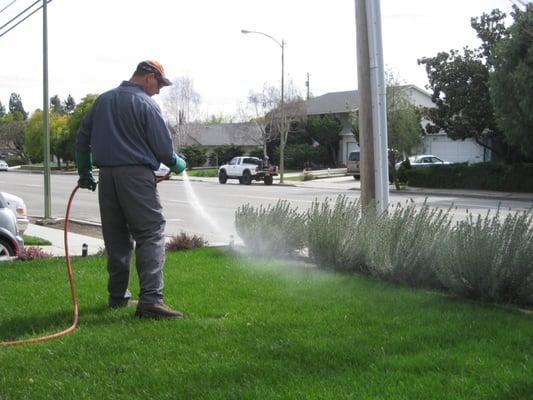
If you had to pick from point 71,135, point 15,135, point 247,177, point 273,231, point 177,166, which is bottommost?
point 273,231

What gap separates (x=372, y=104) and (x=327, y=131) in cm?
4569

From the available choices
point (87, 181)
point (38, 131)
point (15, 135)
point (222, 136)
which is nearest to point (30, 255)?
point (87, 181)

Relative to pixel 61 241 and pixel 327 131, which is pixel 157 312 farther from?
pixel 327 131

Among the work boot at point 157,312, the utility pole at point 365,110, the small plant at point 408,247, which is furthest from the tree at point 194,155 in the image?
the work boot at point 157,312

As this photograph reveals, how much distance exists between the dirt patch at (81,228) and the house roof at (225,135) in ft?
135

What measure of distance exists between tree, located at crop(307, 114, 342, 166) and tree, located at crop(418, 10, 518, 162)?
20.6 metres

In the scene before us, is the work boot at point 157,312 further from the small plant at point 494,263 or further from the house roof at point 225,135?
the house roof at point 225,135

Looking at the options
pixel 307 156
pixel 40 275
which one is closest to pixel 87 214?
pixel 40 275

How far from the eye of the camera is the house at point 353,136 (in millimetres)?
43125

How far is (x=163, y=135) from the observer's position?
17.6 ft

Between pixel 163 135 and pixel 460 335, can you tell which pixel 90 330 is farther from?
pixel 460 335

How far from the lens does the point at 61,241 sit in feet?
42.9

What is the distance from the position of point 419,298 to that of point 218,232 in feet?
28.4

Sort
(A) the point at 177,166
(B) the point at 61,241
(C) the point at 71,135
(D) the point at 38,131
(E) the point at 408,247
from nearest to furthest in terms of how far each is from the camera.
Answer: (A) the point at 177,166, (E) the point at 408,247, (B) the point at 61,241, (C) the point at 71,135, (D) the point at 38,131
